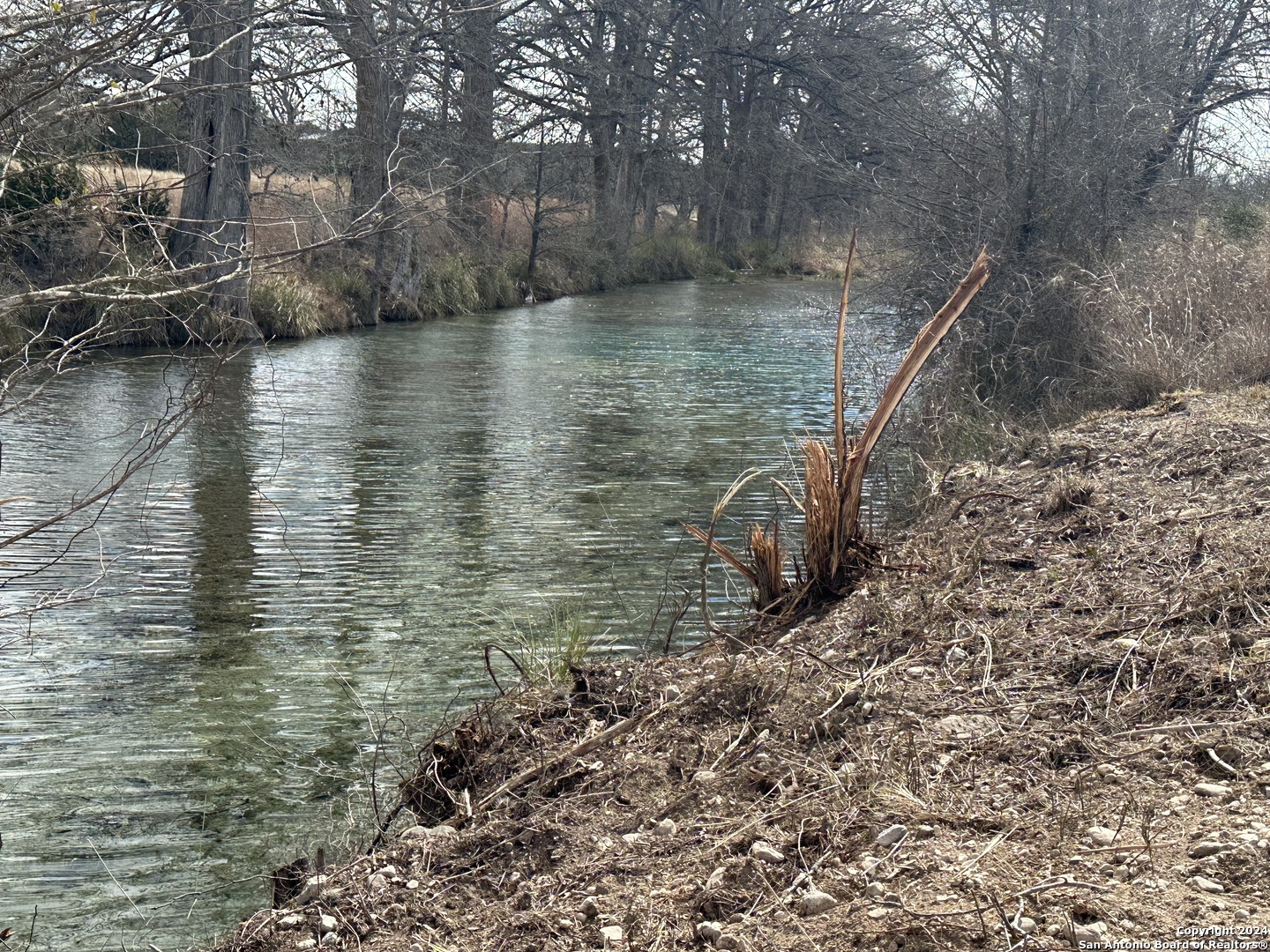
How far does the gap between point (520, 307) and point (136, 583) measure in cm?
2010

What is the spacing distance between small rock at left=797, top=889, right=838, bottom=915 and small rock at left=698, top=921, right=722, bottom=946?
0.69 feet

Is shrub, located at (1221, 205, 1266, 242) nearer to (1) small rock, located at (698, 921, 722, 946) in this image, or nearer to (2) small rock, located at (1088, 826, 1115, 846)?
(2) small rock, located at (1088, 826, 1115, 846)

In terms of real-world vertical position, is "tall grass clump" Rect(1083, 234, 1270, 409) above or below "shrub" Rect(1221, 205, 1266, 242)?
below

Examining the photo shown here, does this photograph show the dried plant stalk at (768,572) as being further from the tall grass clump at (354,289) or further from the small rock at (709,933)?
the tall grass clump at (354,289)

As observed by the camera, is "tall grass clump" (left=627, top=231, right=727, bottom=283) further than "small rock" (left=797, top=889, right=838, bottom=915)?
Yes

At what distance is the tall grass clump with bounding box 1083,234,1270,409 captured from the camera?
9.52m

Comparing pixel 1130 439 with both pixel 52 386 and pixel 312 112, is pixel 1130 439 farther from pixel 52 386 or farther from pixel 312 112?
pixel 312 112

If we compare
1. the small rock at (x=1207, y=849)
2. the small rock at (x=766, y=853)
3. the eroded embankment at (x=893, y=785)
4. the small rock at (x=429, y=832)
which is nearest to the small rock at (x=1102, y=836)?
the eroded embankment at (x=893, y=785)

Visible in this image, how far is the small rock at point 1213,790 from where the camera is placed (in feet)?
10.8

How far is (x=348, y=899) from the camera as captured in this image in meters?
3.46

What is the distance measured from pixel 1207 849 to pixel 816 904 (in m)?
0.93

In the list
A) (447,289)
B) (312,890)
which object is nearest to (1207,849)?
(312,890)

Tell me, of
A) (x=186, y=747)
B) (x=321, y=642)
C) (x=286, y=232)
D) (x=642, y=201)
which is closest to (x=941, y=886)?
(x=186, y=747)

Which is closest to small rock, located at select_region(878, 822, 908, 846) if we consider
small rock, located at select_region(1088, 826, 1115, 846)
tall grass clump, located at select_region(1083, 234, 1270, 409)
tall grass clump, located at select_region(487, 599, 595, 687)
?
small rock, located at select_region(1088, 826, 1115, 846)
